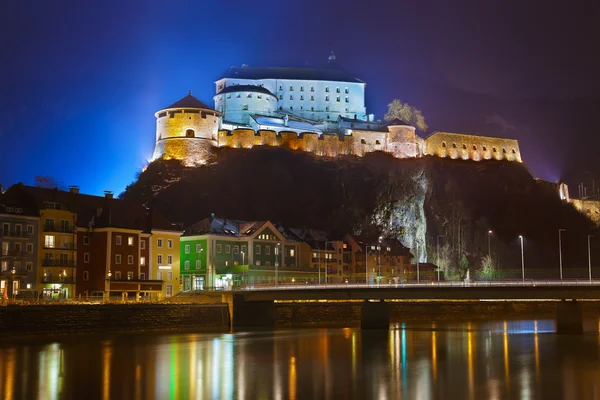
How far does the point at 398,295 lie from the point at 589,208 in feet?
340

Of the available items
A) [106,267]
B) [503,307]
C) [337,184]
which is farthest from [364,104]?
[106,267]

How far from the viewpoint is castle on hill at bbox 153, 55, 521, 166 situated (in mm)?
115812

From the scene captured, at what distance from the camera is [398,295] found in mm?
56312

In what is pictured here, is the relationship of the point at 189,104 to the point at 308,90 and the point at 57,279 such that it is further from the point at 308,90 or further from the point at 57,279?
the point at 57,279

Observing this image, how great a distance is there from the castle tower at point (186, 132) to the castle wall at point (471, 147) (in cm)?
3986

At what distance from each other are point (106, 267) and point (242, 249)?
1984 cm

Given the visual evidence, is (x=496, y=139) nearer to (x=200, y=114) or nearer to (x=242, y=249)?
(x=200, y=114)

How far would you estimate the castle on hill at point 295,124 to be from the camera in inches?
4560

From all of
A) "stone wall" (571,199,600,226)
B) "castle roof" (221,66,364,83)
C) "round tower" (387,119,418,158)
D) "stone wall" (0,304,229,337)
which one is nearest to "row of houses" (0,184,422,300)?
"stone wall" (0,304,229,337)

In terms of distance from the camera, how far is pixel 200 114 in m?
116

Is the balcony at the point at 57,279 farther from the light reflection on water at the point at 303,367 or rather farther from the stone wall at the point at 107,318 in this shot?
the light reflection on water at the point at 303,367

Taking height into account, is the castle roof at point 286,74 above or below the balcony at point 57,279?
above

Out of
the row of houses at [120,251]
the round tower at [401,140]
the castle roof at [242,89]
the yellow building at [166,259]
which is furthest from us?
the castle roof at [242,89]

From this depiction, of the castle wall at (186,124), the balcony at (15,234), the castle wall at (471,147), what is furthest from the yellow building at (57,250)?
the castle wall at (471,147)
